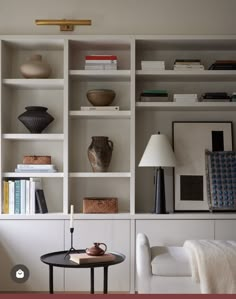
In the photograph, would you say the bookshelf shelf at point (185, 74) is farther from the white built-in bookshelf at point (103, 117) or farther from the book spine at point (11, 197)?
the book spine at point (11, 197)

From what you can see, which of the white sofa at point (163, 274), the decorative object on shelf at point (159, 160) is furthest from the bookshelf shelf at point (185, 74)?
the white sofa at point (163, 274)

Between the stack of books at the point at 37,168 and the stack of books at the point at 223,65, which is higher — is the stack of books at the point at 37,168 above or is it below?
below

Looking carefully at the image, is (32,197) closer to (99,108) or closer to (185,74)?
(99,108)

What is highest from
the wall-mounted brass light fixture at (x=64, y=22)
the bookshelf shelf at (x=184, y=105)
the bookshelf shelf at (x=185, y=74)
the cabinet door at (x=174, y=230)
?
the wall-mounted brass light fixture at (x=64, y=22)

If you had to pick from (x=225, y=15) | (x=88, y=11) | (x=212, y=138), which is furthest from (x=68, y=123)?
(x=225, y=15)

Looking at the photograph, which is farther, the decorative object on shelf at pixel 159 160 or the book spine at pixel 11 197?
the book spine at pixel 11 197

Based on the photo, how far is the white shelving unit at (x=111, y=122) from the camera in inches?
133

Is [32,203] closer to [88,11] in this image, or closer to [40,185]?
[40,185]

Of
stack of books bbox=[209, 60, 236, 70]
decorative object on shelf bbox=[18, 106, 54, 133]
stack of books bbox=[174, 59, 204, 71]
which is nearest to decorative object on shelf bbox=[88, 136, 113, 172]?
decorative object on shelf bbox=[18, 106, 54, 133]

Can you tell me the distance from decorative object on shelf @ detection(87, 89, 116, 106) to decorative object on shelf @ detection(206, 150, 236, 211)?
0.97 metres

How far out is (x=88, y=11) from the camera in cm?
364

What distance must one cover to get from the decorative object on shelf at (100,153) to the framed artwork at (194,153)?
23.5 inches

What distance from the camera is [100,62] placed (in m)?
3.49

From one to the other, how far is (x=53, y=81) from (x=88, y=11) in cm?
70
